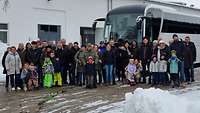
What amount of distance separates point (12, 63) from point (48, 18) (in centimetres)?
1671

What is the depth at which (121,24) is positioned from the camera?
25641 millimetres

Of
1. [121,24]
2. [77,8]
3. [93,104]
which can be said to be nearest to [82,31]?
[77,8]

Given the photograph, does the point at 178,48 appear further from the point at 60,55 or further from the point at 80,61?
the point at 60,55

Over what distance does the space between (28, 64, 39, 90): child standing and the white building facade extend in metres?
12.7

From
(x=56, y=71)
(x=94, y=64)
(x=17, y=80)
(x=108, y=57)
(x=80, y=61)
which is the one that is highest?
(x=108, y=57)

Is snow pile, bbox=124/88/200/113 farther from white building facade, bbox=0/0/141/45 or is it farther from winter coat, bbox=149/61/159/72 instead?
white building facade, bbox=0/0/141/45

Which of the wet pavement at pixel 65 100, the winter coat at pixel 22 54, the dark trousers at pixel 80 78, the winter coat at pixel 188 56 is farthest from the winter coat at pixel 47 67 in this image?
the winter coat at pixel 188 56

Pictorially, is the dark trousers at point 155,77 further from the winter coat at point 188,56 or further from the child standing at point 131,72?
the winter coat at point 188,56

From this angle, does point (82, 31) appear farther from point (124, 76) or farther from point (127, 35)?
point (124, 76)

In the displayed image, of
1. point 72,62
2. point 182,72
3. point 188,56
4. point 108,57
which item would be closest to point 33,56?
point 72,62

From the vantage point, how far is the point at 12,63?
17.6 m

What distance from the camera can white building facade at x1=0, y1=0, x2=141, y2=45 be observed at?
102 feet

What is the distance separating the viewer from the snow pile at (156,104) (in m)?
9.12

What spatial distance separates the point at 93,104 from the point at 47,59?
15.1 ft
